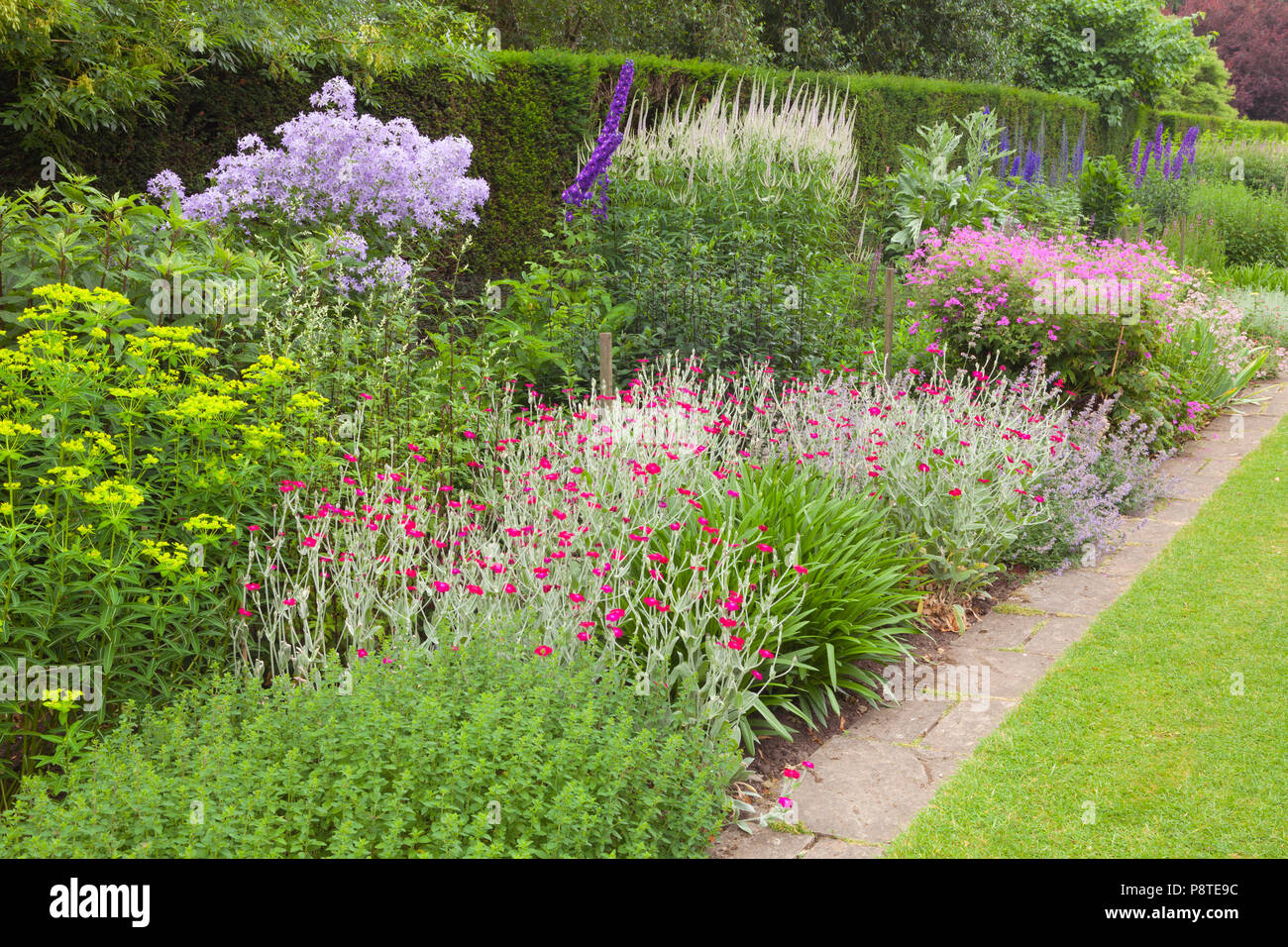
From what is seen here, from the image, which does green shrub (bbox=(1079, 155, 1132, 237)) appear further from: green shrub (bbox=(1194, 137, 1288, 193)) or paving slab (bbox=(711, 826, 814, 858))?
paving slab (bbox=(711, 826, 814, 858))

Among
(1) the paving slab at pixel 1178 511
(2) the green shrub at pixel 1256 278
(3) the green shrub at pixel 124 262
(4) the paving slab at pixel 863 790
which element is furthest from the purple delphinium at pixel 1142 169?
(3) the green shrub at pixel 124 262

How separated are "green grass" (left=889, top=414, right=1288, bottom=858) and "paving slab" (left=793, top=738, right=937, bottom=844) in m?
0.09

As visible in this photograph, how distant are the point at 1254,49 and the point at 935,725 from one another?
4888 centimetres

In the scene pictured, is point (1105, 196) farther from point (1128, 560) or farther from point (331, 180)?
point (331, 180)

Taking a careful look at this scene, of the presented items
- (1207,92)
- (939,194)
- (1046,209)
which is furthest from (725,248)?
(1207,92)

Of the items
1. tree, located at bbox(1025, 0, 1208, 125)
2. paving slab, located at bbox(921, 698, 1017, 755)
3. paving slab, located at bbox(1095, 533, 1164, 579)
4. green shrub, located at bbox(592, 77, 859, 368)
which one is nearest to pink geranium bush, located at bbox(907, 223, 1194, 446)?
green shrub, located at bbox(592, 77, 859, 368)

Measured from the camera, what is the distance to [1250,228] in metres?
15.5

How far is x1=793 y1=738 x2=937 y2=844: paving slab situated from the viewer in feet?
11.1

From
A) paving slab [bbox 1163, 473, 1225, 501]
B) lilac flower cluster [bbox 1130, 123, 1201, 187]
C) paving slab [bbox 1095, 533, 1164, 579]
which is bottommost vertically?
paving slab [bbox 1095, 533, 1164, 579]

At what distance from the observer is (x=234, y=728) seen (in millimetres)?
3217

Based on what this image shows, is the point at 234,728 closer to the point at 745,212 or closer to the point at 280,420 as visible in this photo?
the point at 280,420

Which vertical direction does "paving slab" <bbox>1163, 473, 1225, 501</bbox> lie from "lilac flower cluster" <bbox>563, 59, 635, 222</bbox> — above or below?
below

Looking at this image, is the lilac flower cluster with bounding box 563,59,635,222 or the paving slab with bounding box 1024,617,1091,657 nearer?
the paving slab with bounding box 1024,617,1091,657
